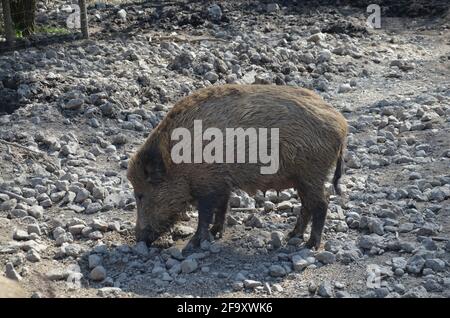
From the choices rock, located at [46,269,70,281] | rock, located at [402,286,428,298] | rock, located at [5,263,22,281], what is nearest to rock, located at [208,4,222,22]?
rock, located at [46,269,70,281]

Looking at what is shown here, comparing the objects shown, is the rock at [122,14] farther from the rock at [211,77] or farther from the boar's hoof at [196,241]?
the boar's hoof at [196,241]

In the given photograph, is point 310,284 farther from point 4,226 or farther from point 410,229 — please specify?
point 4,226

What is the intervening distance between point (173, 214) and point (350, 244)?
52.8 inches

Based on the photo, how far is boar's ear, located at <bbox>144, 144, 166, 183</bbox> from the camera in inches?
252

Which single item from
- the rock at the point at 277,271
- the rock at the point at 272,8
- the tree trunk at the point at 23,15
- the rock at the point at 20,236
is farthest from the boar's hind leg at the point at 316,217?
the rock at the point at 272,8

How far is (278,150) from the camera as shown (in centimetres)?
618

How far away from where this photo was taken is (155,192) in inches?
254

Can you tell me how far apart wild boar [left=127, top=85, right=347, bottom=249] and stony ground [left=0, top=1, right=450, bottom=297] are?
27cm

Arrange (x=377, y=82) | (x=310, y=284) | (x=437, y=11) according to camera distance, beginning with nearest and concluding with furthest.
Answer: (x=310, y=284)
(x=377, y=82)
(x=437, y=11)

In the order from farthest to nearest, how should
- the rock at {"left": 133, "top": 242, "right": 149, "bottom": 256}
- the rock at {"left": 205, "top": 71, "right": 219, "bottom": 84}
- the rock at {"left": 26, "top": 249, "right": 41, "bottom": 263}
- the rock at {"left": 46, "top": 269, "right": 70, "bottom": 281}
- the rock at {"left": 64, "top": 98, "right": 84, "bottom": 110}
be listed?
the rock at {"left": 205, "top": 71, "right": 219, "bottom": 84} → the rock at {"left": 64, "top": 98, "right": 84, "bottom": 110} → the rock at {"left": 133, "top": 242, "right": 149, "bottom": 256} → the rock at {"left": 26, "top": 249, "right": 41, "bottom": 263} → the rock at {"left": 46, "top": 269, "right": 70, "bottom": 281}

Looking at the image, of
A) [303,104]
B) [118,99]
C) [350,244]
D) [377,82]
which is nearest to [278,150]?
[303,104]

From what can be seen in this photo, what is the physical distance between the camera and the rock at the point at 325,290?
5.51 meters

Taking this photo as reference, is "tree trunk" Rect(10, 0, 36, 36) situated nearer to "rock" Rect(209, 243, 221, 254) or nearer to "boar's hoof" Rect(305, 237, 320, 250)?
"rock" Rect(209, 243, 221, 254)

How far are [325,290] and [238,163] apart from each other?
1243 millimetres
